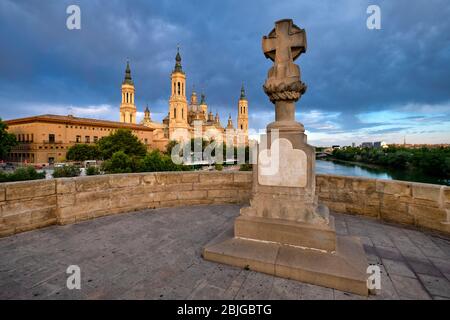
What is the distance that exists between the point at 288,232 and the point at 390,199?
3.06m

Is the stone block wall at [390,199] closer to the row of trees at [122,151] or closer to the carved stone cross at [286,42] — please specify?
the carved stone cross at [286,42]

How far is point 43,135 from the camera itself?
67875 mm

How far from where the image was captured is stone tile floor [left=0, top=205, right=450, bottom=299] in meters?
2.53

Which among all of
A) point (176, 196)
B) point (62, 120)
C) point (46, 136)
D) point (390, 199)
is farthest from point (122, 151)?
point (390, 199)

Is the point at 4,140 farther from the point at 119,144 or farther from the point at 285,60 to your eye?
the point at 285,60

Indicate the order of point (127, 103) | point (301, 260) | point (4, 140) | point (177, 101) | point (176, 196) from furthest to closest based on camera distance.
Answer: point (127, 103)
point (177, 101)
point (4, 140)
point (176, 196)
point (301, 260)

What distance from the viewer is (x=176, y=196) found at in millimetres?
6113

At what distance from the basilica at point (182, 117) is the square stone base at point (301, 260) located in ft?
287

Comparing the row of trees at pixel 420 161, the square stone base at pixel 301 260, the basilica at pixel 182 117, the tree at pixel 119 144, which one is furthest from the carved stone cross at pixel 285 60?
the basilica at pixel 182 117

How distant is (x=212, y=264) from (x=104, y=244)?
6.06ft

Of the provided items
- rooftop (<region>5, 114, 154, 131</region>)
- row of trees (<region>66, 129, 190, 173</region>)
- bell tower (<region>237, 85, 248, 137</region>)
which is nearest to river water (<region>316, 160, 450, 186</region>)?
row of trees (<region>66, 129, 190, 173</region>)

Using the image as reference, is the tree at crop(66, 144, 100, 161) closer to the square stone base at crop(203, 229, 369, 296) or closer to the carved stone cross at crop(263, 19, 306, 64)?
the carved stone cross at crop(263, 19, 306, 64)
